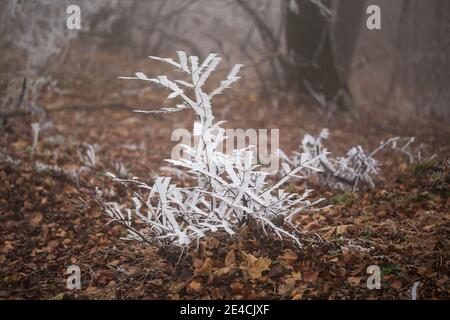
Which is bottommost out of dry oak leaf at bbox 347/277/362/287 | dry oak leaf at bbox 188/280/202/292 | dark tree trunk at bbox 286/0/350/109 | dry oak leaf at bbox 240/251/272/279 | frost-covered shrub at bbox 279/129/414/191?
dry oak leaf at bbox 188/280/202/292

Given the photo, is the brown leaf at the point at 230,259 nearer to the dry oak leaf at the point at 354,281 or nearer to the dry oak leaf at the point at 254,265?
the dry oak leaf at the point at 254,265

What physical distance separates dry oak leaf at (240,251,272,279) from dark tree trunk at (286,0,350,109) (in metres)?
5.51

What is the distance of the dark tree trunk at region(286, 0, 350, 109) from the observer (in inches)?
307

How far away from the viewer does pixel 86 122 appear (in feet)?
23.3

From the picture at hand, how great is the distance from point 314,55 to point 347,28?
7.24 ft

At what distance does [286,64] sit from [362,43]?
5.00 meters

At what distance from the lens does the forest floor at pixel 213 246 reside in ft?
9.61

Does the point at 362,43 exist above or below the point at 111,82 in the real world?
above

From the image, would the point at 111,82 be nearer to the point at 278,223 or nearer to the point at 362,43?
the point at 278,223

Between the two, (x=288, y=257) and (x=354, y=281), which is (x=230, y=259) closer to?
(x=288, y=257)

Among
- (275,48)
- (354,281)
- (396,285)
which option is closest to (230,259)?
(354,281)

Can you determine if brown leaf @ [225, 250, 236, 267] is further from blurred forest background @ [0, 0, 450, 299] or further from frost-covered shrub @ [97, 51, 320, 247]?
frost-covered shrub @ [97, 51, 320, 247]

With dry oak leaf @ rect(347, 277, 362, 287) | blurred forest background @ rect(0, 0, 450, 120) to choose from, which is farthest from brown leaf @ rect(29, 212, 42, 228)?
dry oak leaf @ rect(347, 277, 362, 287)

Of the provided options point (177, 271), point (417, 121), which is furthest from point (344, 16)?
point (177, 271)
